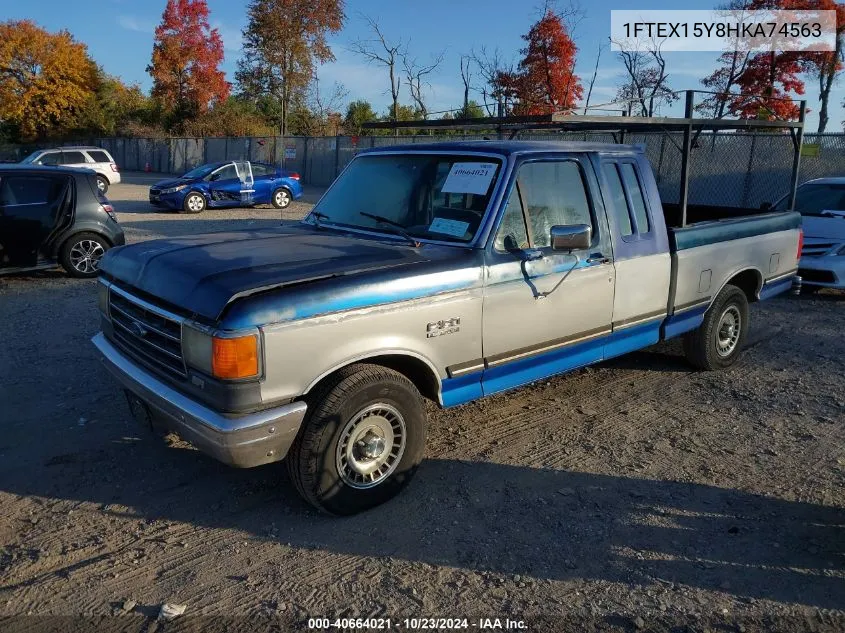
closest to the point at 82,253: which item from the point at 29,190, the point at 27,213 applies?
the point at 27,213

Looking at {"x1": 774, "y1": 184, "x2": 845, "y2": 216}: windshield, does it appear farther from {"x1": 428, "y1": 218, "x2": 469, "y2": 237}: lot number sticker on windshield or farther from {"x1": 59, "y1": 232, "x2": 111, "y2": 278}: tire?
{"x1": 59, "y1": 232, "x2": 111, "y2": 278}: tire

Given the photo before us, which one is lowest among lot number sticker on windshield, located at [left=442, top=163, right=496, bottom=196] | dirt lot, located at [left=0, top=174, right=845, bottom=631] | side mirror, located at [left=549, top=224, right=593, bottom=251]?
dirt lot, located at [left=0, top=174, right=845, bottom=631]

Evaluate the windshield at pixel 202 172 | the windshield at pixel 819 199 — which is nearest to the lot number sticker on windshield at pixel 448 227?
the windshield at pixel 819 199

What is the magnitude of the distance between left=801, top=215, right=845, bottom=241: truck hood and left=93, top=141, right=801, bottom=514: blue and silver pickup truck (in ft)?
16.0

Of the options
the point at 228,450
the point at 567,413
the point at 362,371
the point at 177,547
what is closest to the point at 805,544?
the point at 567,413

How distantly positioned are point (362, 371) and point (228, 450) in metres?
0.79

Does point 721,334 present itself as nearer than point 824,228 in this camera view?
Yes

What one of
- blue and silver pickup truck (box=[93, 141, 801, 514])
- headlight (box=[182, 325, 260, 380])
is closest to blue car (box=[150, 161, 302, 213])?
blue and silver pickup truck (box=[93, 141, 801, 514])

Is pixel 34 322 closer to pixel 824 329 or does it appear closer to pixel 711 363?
pixel 711 363

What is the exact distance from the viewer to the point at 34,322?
25.6 ft

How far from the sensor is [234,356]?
3.27 metres

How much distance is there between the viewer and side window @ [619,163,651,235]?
527cm

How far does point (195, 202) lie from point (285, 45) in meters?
18.7

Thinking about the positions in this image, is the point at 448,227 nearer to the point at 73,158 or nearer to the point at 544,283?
the point at 544,283
